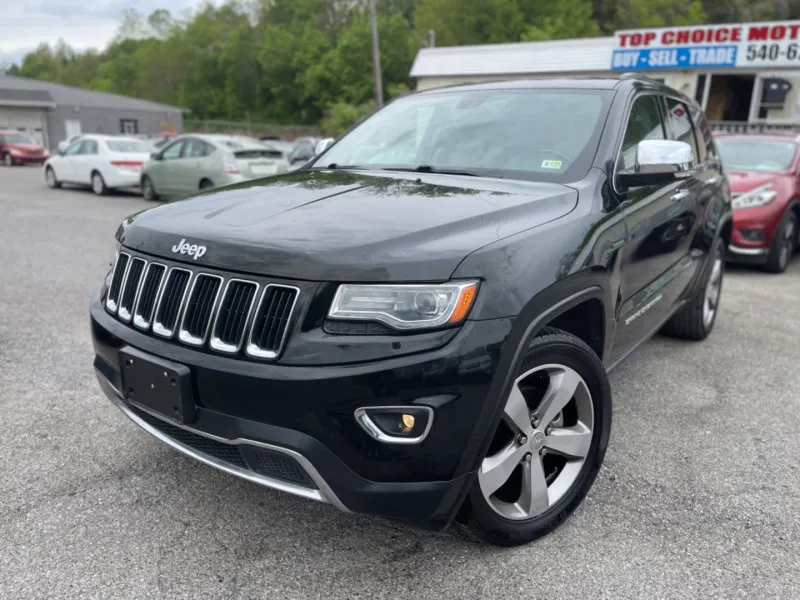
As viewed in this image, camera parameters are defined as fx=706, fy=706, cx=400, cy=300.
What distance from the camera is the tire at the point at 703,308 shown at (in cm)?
492

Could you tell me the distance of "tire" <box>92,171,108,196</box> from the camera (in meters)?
16.0

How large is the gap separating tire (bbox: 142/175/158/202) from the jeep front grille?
490 inches

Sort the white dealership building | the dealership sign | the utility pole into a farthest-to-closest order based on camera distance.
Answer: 1. the utility pole
2. the white dealership building
3. the dealership sign

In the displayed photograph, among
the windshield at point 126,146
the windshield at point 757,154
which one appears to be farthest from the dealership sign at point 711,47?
the windshield at point 126,146

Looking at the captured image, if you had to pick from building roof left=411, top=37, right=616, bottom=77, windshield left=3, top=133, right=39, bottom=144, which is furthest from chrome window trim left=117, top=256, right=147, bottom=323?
windshield left=3, top=133, right=39, bottom=144

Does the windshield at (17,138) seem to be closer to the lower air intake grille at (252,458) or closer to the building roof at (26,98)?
the building roof at (26,98)

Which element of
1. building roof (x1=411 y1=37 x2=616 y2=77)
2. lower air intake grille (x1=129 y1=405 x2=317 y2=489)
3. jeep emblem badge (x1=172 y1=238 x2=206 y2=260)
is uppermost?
building roof (x1=411 y1=37 x2=616 y2=77)

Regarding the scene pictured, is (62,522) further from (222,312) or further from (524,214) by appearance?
(524,214)

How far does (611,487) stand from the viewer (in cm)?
312

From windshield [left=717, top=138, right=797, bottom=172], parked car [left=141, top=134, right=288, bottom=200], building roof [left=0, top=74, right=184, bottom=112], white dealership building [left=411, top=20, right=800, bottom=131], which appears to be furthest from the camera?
building roof [left=0, top=74, right=184, bottom=112]

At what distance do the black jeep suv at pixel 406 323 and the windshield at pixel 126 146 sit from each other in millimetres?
14193

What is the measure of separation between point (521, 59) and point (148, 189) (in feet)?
49.7

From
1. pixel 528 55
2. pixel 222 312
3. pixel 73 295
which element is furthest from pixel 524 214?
pixel 528 55

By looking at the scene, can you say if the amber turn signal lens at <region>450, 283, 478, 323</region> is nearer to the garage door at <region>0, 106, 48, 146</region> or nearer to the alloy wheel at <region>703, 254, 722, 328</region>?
the alloy wheel at <region>703, 254, 722, 328</region>
